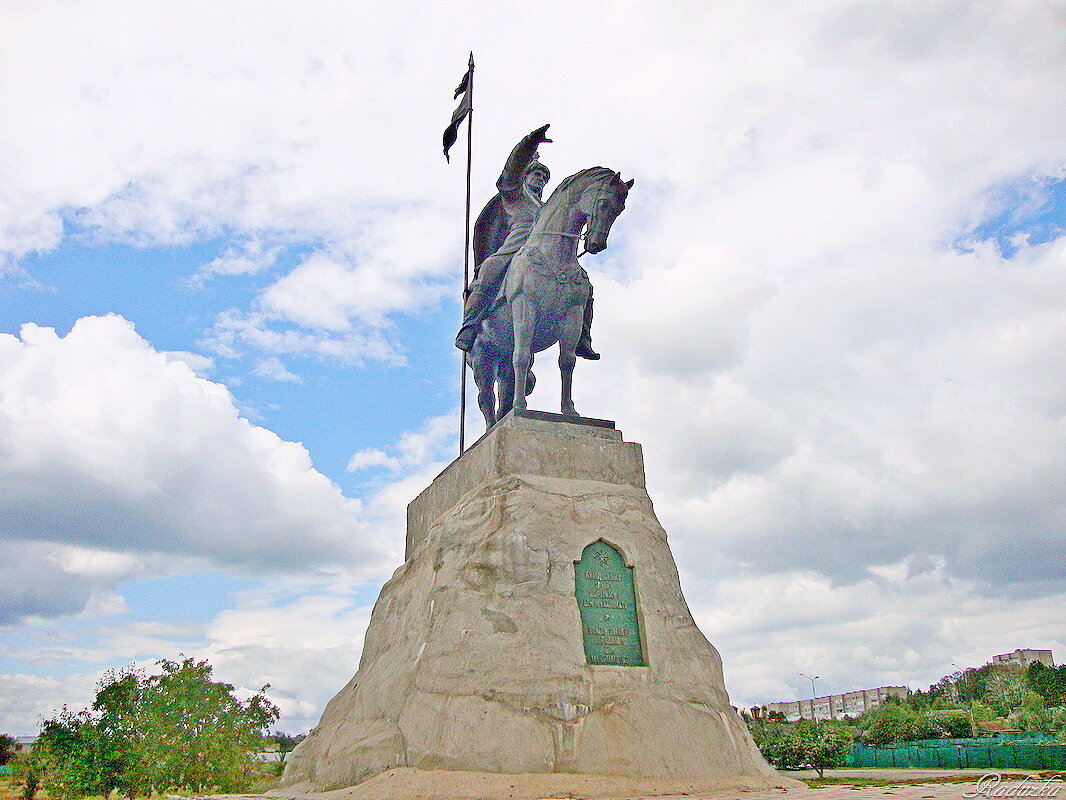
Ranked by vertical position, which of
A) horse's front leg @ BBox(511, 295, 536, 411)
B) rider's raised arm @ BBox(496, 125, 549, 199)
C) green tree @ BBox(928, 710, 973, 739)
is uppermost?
rider's raised arm @ BBox(496, 125, 549, 199)

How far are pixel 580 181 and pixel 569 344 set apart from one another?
7.03ft

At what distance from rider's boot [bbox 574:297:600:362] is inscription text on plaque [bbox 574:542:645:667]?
130 inches

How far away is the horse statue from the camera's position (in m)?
11.6

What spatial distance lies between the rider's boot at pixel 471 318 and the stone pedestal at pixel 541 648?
249 cm

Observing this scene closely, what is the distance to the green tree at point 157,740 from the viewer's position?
2161 centimetres

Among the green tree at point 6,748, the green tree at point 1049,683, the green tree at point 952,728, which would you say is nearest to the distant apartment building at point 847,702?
the green tree at point 1049,683

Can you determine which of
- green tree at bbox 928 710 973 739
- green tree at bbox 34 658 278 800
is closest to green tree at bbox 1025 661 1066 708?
green tree at bbox 928 710 973 739

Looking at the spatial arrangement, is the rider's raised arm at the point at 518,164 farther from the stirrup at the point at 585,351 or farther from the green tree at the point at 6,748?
the green tree at the point at 6,748

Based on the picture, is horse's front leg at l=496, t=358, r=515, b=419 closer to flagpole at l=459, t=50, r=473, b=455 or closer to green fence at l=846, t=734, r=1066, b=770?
flagpole at l=459, t=50, r=473, b=455

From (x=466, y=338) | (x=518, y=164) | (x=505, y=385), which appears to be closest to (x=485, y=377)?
(x=505, y=385)

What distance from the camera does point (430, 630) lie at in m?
9.50

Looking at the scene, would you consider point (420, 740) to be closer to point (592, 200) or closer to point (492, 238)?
point (592, 200)

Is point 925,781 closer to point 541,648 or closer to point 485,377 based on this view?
point 541,648

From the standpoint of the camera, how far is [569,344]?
40.0ft
